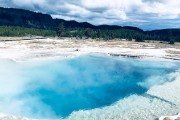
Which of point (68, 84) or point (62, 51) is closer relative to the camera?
point (68, 84)

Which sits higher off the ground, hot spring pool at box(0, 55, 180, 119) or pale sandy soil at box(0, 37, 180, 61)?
pale sandy soil at box(0, 37, 180, 61)

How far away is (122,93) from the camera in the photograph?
43688 millimetres

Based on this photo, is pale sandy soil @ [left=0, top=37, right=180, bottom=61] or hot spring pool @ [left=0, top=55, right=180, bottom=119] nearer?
hot spring pool @ [left=0, top=55, right=180, bottom=119]

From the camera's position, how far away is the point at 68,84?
162 ft

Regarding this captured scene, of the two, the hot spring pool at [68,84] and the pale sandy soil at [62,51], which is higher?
the pale sandy soil at [62,51]

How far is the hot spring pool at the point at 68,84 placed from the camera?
36219 millimetres

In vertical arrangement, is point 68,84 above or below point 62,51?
below

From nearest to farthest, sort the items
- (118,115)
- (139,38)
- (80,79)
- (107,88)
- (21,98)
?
(118,115)
(21,98)
(107,88)
(80,79)
(139,38)

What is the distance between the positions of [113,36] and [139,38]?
52.8 feet

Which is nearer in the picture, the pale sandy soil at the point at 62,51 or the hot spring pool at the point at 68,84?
the hot spring pool at the point at 68,84

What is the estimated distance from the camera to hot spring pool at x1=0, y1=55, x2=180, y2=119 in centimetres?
3622

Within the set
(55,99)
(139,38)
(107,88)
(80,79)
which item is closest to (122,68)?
(80,79)

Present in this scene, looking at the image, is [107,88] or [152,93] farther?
[107,88]

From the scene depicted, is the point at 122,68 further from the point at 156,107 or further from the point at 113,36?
the point at 113,36
